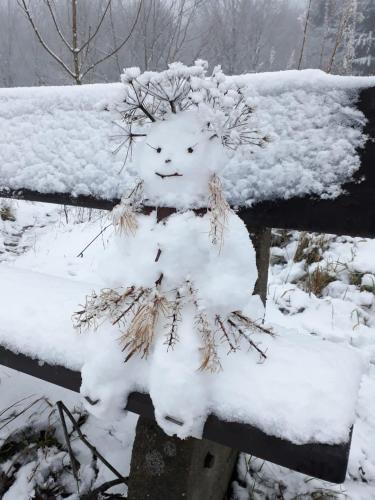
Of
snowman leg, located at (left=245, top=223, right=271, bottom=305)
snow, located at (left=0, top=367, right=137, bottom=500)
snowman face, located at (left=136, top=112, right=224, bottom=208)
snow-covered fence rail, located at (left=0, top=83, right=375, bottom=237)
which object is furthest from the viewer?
snow, located at (left=0, top=367, right=137, bottom=500)

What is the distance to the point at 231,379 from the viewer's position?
0.75 m

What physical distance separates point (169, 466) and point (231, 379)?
0.41 m

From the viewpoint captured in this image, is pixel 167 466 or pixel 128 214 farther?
pixel 167 466

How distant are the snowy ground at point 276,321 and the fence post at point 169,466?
14.6 inches

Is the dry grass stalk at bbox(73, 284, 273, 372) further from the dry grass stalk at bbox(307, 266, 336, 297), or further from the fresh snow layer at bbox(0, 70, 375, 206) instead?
the dry grass stalk at bbox(307, 266, 336, 297)

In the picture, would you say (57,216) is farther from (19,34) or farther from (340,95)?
(19,34)

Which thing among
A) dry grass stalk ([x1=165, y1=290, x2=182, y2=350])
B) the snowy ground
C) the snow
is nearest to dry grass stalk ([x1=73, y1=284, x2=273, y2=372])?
dry grass stalk ([x1=165, y1=290, x2=182, y2=350])

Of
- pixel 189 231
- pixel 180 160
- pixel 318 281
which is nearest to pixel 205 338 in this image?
pixel 189 231

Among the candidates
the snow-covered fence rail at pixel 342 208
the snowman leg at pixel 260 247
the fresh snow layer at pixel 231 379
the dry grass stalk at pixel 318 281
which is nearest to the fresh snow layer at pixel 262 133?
the snow-covered fence rail at pixel 342 208

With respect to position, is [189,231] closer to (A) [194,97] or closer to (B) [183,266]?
(B) [183,266]

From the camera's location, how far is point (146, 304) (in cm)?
75

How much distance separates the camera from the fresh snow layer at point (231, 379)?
2.23 feet

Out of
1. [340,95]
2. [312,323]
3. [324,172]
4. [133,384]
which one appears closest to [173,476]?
[133,384]

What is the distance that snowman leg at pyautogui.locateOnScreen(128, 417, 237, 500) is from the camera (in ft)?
3.16
